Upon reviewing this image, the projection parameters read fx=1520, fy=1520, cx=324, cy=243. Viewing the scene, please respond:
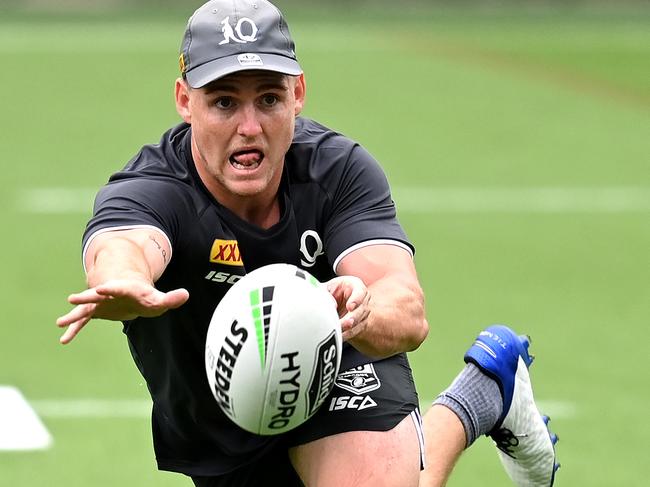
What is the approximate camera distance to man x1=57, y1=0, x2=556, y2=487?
5199 millimetres

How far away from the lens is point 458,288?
10492 mm

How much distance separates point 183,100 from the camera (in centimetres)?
555

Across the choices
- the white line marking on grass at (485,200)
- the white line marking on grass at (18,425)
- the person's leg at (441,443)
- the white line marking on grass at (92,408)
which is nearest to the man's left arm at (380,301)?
the person's leg at (441,443)

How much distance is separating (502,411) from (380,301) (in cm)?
163

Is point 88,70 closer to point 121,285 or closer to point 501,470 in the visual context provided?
point 501,470

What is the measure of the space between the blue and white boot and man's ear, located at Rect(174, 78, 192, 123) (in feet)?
5.89

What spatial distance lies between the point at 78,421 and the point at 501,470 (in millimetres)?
2213

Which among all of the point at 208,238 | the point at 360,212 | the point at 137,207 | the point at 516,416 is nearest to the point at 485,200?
the point at 516,416

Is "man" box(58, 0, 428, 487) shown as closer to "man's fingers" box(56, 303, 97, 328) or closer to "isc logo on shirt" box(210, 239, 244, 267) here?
"isc logo on shirt" box(210, 239, 244, 267)

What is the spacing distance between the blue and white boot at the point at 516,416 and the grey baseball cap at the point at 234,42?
180 centimetres

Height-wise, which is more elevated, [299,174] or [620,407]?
[299,174]

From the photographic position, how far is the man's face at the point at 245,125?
17.2ft

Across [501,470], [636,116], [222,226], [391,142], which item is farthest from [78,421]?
[636,116]

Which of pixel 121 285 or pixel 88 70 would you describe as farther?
pixel 88 70
